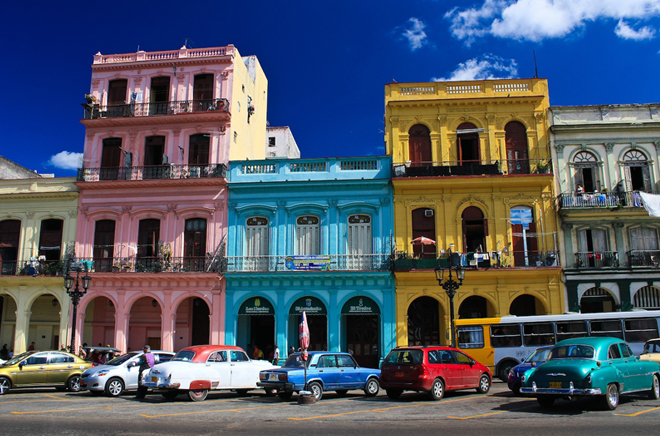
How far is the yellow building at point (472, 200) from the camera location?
86.5 ft

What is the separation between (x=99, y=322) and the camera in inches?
1178

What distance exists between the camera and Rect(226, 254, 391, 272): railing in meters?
27.0

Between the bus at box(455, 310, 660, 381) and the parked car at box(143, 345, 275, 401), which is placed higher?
the bus at box(455, 310, 660, 381)

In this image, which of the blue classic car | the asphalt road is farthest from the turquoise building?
the asphalt road

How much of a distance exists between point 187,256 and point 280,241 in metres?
4.77

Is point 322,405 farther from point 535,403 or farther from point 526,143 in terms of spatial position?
point 526,143

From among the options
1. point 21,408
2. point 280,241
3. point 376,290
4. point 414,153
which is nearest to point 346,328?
point 376,290

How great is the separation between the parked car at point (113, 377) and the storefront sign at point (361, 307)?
11.1 m

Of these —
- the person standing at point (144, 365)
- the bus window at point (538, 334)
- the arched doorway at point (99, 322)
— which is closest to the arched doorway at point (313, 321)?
the bus window at point (538, 334)

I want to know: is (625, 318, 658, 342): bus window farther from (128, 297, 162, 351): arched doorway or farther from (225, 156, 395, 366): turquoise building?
(128, 297, 162, 351): arched doorway

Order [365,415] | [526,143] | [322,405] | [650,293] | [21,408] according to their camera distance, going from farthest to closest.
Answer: [526,143], [650,293], [322,405], [21,408], [365,415]

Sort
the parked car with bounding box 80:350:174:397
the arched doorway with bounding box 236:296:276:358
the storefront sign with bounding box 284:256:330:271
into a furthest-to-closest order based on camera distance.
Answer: the arched doorway with bounding box 236:296:276:358 → the storefront sign with bounding box 284:256:330:271 → the parked car with bounding box 80:350:174:397

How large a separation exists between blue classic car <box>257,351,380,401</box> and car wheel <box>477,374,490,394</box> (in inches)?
122

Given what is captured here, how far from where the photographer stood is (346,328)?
91.6 ft
